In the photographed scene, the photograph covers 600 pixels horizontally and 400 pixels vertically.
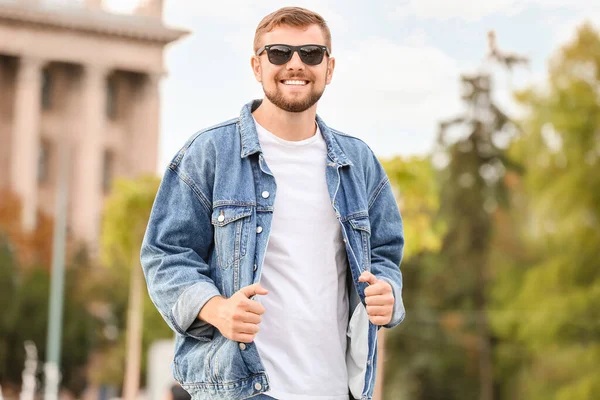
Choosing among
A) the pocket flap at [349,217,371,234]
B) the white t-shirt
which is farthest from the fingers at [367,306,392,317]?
the pocket flap at [349,217,371,234]

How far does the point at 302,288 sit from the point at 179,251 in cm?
32

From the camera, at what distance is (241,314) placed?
9.51 feet

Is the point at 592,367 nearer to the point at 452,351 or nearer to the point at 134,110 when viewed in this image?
the point at 452,351

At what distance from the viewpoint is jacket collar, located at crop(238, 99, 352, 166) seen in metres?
3.23

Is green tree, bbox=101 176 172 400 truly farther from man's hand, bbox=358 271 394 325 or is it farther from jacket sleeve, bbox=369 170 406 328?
man's hand, bbox=358 271 394 325

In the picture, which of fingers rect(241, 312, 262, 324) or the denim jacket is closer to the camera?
fingers rect(241, 312, 262, 324)

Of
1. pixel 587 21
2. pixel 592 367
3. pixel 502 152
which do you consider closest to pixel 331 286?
pixel 592 367

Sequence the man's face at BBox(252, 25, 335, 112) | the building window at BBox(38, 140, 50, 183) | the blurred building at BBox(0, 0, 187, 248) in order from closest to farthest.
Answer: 1. the man's face at BBox(252, 25, 335, 112)
2. the blurred building at BBox(0, 0, 187, 248)
3. the building window at BBox(38, 140, 50, 183)

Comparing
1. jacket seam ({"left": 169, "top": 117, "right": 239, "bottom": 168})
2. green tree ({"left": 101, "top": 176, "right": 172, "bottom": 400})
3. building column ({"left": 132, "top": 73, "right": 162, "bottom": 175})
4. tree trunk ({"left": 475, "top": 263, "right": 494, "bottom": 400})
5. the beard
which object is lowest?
tree trunk ({"left": 475, "top": 263, "right": 494, "bottom": 400})

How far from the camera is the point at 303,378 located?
312 cm

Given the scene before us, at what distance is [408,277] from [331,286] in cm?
3572

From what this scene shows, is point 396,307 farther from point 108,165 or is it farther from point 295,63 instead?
point 108,165

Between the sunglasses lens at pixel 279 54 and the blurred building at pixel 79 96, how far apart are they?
72.3m

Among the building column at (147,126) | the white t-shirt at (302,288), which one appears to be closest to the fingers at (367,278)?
the white t-shirt at (302,288)
